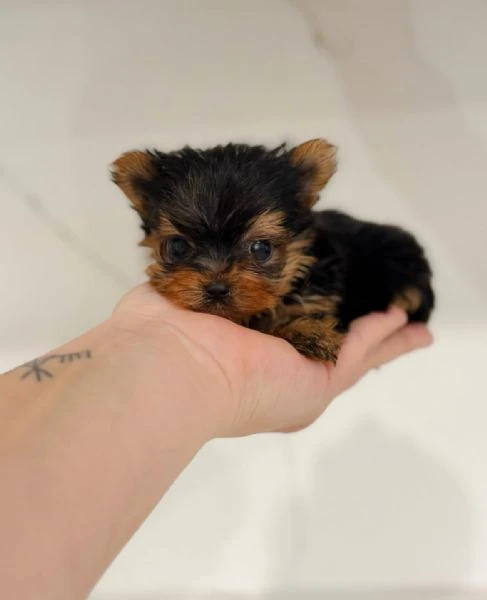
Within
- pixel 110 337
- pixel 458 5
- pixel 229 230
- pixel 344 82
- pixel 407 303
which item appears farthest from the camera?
pixel 344 82

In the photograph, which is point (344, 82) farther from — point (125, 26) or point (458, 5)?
point (125, 26)

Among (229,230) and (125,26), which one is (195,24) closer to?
(125,26)

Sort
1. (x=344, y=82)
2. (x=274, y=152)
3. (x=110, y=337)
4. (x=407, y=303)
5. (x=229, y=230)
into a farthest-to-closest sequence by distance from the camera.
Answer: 1. (x=344, y=82)
2. (x=407, y=303)
3. (x=274, y=152)
4. (x=229, y=230)
5. (x=110, y=337)

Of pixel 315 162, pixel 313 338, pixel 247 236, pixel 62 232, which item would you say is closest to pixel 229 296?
pixel 247 236

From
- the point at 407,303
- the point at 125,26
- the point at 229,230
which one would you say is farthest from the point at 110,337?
the point at 125,26

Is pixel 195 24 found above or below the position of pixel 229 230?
above

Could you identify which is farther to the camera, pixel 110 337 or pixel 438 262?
pixel 438 262

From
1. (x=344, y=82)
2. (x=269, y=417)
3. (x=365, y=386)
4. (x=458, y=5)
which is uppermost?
(x=458, y=5)

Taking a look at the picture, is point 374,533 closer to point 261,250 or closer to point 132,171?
point 261,250
